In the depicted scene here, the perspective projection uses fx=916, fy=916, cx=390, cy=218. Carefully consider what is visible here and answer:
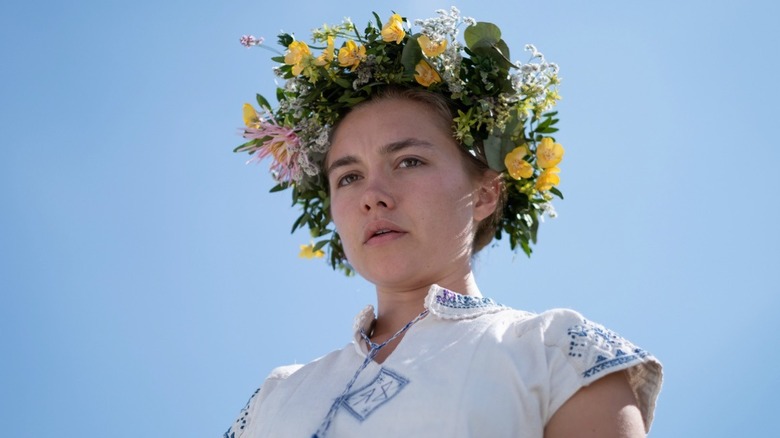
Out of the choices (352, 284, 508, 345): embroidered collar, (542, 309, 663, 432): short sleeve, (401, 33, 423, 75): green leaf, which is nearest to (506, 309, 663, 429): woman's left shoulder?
(542, 309, 663, 432): short sleeve

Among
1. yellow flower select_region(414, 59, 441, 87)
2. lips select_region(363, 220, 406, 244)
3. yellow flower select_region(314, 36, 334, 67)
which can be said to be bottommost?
lips select_region(363, 220, 406, 244)

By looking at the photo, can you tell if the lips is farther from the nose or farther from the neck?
the neck

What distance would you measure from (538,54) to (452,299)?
4.32 ft

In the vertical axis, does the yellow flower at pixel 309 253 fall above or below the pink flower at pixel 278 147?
below

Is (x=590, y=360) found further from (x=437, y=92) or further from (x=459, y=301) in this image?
(x=437, y=92)

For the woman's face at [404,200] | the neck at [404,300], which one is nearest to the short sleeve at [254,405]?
the neck at [404,300]

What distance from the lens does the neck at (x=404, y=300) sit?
323cm

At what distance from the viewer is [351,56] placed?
3697mm

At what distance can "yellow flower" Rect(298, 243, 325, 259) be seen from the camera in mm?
4312

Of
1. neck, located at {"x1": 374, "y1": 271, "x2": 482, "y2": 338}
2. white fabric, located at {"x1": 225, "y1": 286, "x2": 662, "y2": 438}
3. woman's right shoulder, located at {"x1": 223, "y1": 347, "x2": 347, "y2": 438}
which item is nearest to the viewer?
white fabric, located at {"x1": 225, "y1": 286, "x2": 662, "y2": 438}

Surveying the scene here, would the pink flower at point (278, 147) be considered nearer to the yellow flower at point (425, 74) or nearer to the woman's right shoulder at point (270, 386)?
the yellow flower at point (425, 74)

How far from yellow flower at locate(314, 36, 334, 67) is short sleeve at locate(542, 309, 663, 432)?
5.28 feet

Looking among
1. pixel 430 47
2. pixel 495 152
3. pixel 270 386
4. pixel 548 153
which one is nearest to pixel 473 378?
pixel 270 386

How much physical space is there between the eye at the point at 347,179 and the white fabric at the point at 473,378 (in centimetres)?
66
